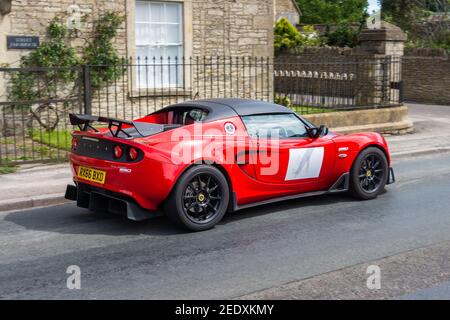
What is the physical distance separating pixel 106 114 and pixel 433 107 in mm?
13329

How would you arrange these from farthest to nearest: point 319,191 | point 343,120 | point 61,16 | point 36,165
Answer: point 343,120 → point 61,16 → point 36,165 → point 319,191

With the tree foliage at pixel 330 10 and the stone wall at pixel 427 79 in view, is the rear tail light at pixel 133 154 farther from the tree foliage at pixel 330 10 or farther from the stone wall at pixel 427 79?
the tree foliage at pixel 330 10

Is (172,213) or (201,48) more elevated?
(201,48)

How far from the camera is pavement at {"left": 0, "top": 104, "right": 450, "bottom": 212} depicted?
825 cm

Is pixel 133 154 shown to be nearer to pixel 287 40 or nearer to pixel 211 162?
pixel 211 162

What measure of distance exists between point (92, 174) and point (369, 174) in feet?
12.1

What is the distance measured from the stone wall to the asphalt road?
16.8 metres

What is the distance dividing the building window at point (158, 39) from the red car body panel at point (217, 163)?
693cm

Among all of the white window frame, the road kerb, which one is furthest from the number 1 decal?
the white window frame

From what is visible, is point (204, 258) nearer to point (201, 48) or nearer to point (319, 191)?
point (319, 191)

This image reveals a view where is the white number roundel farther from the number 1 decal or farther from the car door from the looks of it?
the number 1 decal

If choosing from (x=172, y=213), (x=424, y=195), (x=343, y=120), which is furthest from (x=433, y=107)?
(x=172, y=213)

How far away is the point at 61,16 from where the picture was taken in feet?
45.3
